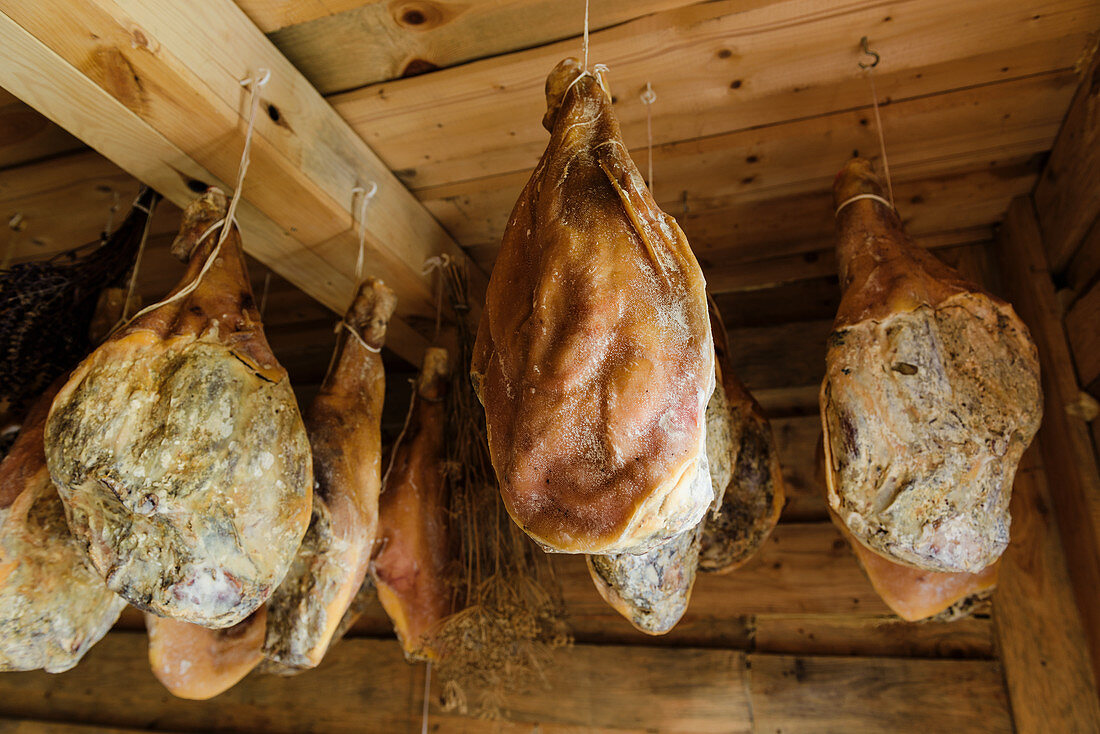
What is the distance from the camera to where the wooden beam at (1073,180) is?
1523mm

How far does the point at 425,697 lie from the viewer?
7.75 feet


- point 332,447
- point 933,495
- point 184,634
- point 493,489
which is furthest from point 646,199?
point 184,634

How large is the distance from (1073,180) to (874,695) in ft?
4.71

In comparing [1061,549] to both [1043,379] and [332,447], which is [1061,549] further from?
[332,447]

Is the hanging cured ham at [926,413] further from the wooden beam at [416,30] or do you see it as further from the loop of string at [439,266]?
the loop of string at [439,266]

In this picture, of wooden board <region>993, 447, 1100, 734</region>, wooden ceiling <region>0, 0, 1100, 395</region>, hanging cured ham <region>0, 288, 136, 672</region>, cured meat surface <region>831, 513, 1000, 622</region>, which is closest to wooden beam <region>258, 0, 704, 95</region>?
wooden ceiling <region>0, 0, 1100, 395</region>

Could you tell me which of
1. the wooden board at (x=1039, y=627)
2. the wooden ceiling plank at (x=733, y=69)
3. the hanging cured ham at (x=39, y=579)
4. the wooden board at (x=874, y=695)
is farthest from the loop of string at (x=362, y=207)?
the wooden board at (x=1039, y=627)

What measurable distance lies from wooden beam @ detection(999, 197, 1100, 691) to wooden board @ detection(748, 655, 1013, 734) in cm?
31

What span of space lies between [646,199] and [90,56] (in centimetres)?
98

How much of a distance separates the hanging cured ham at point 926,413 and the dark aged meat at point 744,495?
0.89ft

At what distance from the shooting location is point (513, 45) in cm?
147

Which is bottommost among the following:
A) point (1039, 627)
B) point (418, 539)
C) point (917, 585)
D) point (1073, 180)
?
point (1039, 627)

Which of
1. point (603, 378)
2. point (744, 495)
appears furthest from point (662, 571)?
point (603, 378)

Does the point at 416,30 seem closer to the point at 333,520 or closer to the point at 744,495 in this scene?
the point at 333,520
